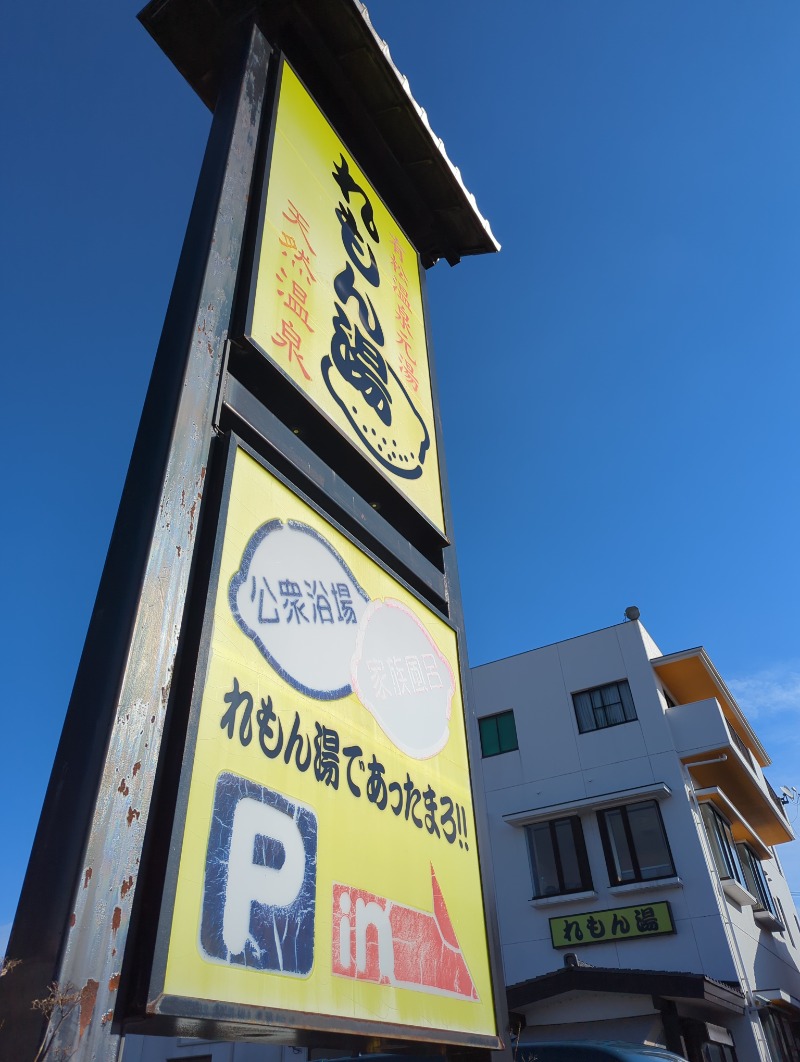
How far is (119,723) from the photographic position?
7.90ft

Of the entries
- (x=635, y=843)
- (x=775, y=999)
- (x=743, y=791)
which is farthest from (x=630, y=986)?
(x=743, y=791)

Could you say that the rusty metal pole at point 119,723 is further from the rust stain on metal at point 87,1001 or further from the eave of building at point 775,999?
the eave of building at point 775,999

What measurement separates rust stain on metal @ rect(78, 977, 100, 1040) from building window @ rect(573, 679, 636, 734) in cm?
1633

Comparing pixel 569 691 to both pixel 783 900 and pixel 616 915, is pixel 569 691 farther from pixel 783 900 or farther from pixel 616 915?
pixel 783 900

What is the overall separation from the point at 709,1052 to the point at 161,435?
15133 mm

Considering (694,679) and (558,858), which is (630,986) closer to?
(558,858)

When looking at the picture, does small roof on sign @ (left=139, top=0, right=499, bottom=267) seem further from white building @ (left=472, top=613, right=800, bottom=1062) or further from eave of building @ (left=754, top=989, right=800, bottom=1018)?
eave of building @ (left=754, top=989, right=800, bottom=1018)

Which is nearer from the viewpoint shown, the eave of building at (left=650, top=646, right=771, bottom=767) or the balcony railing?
the balcony railing

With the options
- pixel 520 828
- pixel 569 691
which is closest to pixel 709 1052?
pixel 520 828

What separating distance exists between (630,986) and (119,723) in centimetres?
1303

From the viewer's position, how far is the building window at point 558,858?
15.7m

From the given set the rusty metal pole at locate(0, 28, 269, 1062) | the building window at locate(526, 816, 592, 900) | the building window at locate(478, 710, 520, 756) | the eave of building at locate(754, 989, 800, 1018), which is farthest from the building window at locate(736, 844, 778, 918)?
the rusty metal pole at locate(0, 28, 269, 1062)

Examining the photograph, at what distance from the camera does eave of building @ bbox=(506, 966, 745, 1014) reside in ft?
39.7

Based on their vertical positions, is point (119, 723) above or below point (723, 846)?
below
